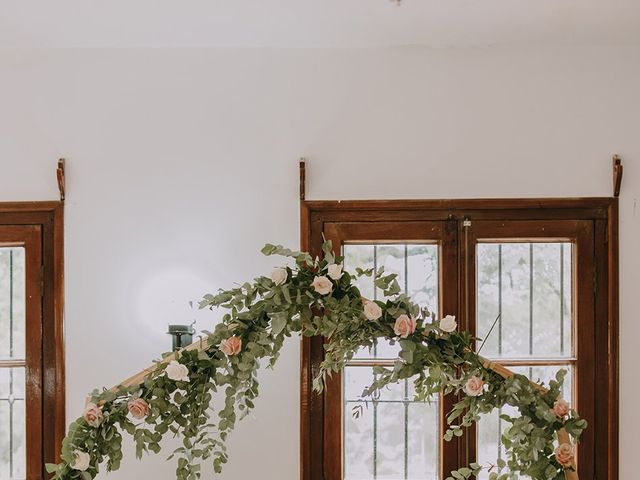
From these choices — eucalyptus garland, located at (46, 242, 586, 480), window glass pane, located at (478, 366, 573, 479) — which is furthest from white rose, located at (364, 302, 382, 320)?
window glass pane, located at (478, 366, 573, 479)

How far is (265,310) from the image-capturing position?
2.33 m

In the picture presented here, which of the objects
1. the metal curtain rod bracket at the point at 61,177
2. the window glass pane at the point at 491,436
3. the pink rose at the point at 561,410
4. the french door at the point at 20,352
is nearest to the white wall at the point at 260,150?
the metal curtain rod bracket at the point at 61,177

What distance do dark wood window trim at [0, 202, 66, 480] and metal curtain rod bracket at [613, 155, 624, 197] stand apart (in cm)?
235

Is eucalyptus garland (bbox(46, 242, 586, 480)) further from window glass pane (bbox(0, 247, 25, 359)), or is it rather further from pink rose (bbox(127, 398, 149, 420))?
window glass pane (bbox(0, 247, 25, 359))

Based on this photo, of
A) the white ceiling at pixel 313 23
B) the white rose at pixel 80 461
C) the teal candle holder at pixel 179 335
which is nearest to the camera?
the white rose at pixel 80 461

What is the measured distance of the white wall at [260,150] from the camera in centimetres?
303

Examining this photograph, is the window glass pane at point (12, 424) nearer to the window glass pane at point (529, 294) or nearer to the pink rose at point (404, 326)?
the pink rose at point (404, 326)

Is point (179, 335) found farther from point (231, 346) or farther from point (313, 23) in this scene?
point (313, 23)

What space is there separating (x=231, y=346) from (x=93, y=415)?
480 millimetres

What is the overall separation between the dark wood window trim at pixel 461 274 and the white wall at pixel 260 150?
0.05 metres

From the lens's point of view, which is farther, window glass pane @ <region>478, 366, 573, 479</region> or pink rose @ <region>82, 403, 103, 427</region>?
window glass pane @ <region>478, 366, 573, 479</region>

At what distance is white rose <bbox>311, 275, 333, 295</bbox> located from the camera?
2.29 m

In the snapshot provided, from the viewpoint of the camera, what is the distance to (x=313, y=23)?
2.79 m

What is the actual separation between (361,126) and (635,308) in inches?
55.1
